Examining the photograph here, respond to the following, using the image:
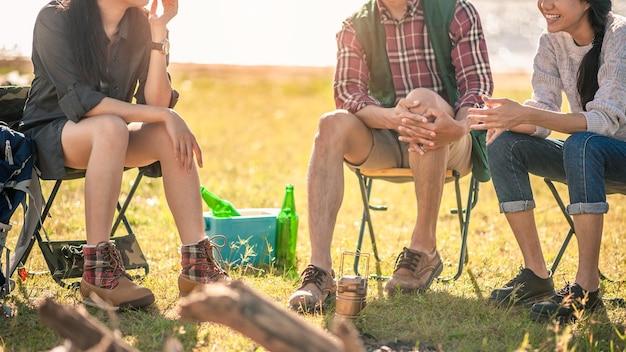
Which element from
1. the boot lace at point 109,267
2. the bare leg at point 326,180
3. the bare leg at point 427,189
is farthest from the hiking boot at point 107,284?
the bare leg at point 427,189

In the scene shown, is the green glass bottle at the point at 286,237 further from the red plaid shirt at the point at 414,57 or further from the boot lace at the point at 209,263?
the boot lace at the point at 209,263

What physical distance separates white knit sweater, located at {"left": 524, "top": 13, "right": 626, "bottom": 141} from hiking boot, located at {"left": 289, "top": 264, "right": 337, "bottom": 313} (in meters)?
1.13

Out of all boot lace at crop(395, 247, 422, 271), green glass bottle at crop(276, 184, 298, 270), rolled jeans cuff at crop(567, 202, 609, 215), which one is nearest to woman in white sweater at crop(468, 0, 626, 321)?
rolled jeans cuff at crop(567, 202, 609, 215)

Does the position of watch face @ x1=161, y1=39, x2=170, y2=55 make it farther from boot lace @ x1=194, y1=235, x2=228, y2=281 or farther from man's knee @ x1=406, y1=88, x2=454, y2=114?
man's knee @ x1=406, y1=88, x2=454, y2=114

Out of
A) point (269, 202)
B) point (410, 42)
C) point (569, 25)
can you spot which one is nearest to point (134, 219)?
point (269, 202)

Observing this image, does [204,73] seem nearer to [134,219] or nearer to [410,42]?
[134,219]

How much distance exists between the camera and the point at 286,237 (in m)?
4.26

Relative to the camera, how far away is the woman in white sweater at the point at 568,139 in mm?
3217

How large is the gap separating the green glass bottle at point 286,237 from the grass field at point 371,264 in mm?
96

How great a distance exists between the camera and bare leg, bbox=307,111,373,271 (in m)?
3.56

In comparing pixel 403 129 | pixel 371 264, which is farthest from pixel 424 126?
pixel 371 264

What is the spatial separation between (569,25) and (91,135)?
208 centimetres

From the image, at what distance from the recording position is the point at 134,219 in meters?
5.37

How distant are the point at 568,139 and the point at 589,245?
16.9 inches
